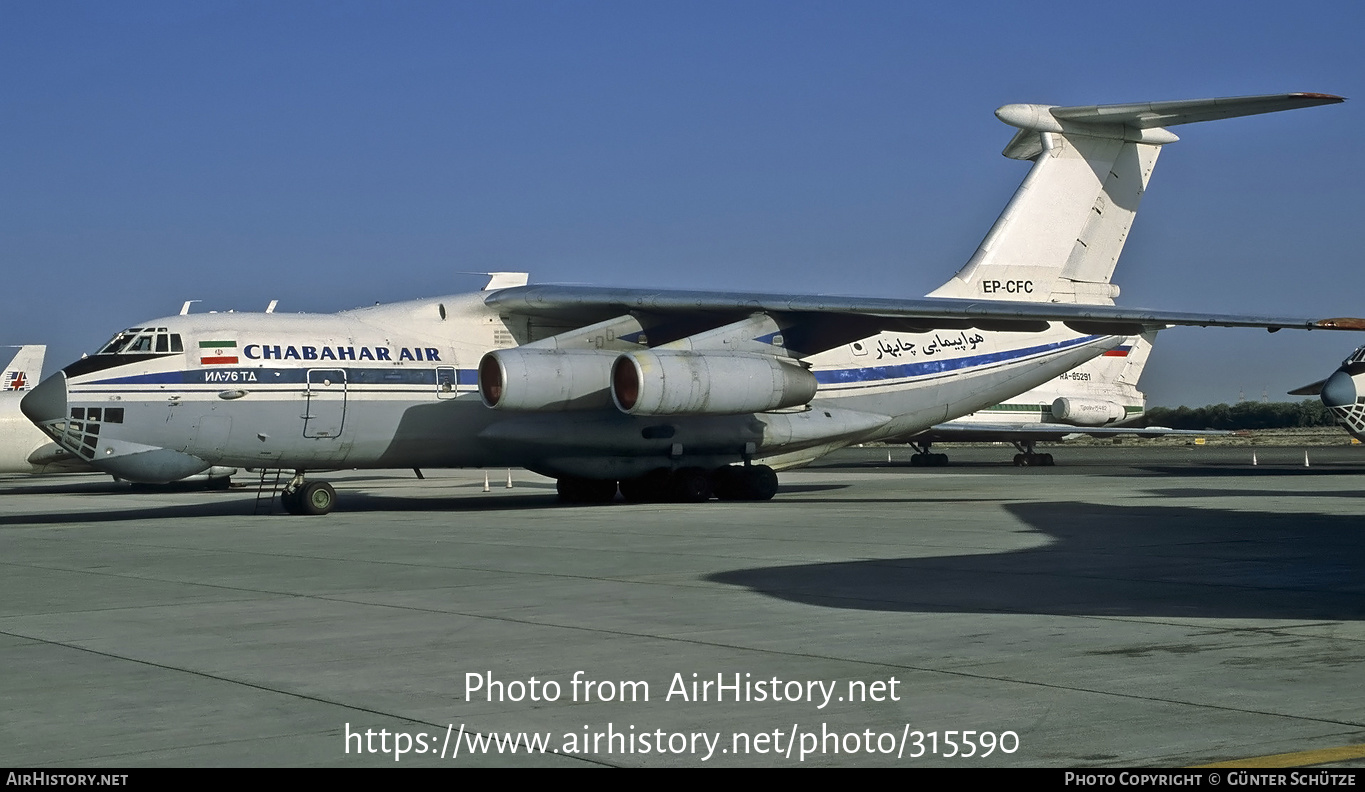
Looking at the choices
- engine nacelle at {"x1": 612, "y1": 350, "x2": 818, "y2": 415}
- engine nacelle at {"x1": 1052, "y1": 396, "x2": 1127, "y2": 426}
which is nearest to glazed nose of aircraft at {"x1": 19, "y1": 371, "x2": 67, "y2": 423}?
engine nacelle at {"x1": 612, "y1": 350, "x2": 818, "y2": 415}

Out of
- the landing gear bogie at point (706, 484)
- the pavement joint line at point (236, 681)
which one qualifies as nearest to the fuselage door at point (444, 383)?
the landing gear bogie at point (706, 484)

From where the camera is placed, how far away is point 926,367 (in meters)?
21.2

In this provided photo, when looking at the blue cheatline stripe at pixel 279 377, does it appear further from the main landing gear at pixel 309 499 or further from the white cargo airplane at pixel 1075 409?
the white cargo airplane at pixel 1075 409

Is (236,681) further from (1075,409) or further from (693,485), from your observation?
(1075,409)

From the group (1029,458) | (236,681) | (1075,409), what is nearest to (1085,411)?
(1075,409)

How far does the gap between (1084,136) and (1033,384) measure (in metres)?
4.00

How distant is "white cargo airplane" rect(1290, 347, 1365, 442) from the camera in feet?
82.4

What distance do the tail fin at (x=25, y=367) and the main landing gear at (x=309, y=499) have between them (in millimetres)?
27001

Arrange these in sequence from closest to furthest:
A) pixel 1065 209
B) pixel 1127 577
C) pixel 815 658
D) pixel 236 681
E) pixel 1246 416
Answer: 1. pixel 236 681
2. pixel 815 658
3. pixel 1127 577
4. pixel 1065 209
5. pixel 1246 416

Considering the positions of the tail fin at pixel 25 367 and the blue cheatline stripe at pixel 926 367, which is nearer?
the blue cheatline stripe at pixel 926 367

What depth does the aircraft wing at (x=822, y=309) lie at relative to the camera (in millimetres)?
18234

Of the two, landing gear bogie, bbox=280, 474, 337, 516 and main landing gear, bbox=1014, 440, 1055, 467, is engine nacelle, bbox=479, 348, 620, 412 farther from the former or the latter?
main landing gear, bbox=1014, 440, 1055, 467

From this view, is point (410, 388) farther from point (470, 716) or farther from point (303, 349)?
point (470, 716)

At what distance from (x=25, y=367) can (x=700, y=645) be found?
40396 millimetres
